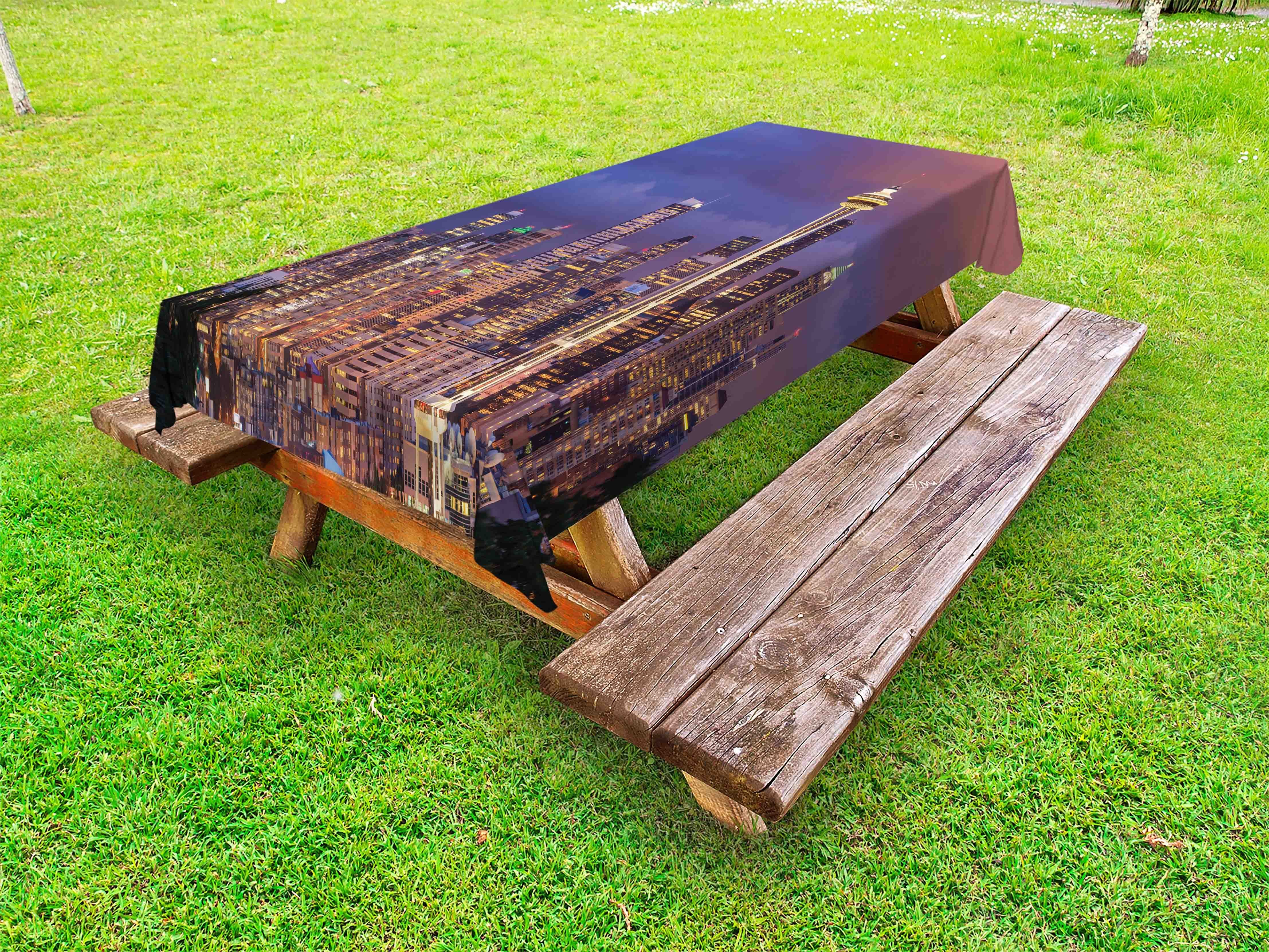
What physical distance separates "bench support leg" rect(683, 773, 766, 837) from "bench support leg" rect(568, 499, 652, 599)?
0.45 m

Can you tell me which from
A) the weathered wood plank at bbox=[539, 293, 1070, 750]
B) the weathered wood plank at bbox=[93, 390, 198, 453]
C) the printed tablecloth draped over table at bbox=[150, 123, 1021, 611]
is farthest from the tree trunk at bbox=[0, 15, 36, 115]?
the weathered wood plank at bbox=[539, 293, 1070, 750]

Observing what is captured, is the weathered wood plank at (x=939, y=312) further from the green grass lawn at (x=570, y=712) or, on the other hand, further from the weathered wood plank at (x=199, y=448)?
the weathered wood plank at (x=199, y=448)

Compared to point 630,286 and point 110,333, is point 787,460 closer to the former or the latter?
point 630,286

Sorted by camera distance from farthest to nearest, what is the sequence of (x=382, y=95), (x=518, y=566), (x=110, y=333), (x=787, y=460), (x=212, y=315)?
(x=382, y=95)
(x=110, y=333)
(x=787, y=460)
(x=212, y=315)
(x=518, y=566)

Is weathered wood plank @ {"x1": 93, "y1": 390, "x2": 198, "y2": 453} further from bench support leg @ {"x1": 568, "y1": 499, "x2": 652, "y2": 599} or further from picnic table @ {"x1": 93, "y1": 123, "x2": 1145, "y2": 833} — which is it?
bench support leg @ {"x1": 568, "y1": 499, "x2": 652, "y2": 599}

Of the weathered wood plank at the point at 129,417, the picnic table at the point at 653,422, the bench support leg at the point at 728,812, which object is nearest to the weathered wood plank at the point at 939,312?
the picnic table at the point at 653,422

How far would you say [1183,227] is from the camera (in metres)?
4.96

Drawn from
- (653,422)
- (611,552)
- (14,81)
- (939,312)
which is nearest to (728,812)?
(611,552)

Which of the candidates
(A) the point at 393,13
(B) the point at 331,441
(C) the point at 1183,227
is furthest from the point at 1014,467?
(A) the point at 393,13

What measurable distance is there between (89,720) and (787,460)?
2239 millimetres

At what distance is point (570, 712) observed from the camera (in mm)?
2195

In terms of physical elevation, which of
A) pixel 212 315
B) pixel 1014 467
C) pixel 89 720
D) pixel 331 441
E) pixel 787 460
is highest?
pixel 212 315

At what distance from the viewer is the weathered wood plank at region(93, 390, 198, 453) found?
7.62 feet

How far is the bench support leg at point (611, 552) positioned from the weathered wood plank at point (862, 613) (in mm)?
356
